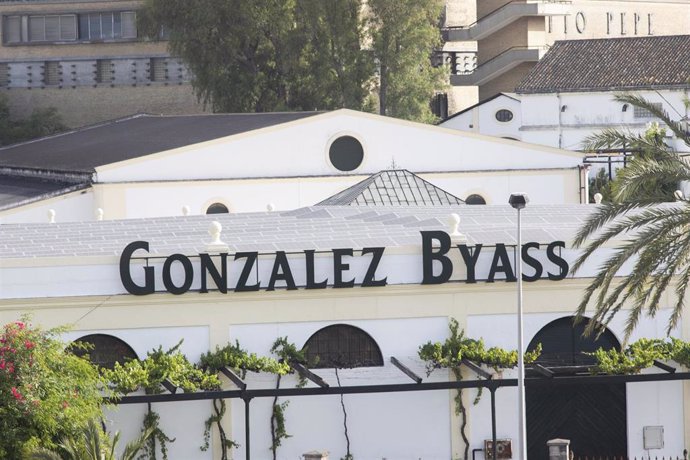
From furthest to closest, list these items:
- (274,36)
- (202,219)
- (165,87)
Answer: (165,87) → (274,36) → (202,219)

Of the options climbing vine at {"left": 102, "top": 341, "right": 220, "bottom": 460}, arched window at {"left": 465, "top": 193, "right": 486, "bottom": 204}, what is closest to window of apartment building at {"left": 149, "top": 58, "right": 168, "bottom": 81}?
arched window at {"left": 465, "top": 193, "right": 486, "bottom": 204}

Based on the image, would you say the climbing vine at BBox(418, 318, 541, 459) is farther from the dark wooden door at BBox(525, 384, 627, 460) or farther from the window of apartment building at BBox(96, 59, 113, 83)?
the window of apartment building at BBox(96, 59, 113, 83)

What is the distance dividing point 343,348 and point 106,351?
5.05 m

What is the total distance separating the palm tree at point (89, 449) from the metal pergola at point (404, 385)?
7.30 feet

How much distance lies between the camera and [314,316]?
39.0 metres

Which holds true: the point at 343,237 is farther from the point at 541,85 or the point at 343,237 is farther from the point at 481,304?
the point at 541,85

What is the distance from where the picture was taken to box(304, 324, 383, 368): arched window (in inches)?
1543

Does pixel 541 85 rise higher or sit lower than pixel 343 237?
higher

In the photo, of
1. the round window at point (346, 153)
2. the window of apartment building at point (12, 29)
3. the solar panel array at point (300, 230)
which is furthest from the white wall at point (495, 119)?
the solar panel array at point (300, 230)

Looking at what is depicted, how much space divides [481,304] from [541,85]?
190 ft

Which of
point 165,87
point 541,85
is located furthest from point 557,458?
point 165,87

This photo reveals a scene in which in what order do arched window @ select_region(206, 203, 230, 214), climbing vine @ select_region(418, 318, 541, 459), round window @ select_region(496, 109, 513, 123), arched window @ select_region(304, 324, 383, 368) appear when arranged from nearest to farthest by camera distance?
1. climbing vine @ select_region(418, 318, 541, 459)
2. arched window @ select_region(304, 324, 383, 368)
3. arched window @ select_region(206, 203, 230, 214)
4. round window @ select_region(496, 109, 513, 123)

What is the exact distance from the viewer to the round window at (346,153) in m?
69.1

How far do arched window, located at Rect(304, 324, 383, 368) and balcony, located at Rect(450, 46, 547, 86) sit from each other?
68744 mm
